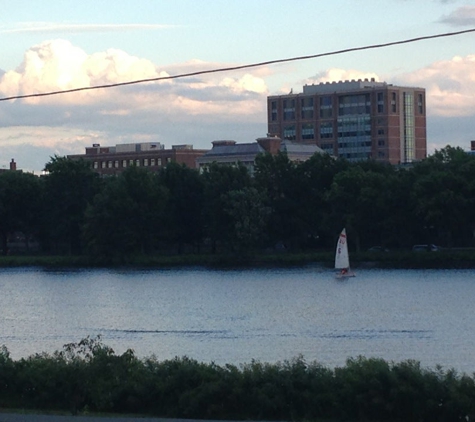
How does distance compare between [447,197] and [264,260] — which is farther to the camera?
[264,260]

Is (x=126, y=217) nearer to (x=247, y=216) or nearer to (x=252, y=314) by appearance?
(x=247, y=216)

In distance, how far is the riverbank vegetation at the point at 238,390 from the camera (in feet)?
75.0

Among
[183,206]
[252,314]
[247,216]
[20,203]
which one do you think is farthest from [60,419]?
[20,203]

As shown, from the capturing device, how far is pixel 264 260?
12288 cm

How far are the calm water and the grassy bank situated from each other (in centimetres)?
263

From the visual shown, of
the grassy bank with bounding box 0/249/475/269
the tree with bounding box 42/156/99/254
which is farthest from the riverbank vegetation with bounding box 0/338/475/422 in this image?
the tree with bounding box 42/156/99/254

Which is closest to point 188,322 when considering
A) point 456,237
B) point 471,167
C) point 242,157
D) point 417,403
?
point 417,403

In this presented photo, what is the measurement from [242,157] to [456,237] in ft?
239

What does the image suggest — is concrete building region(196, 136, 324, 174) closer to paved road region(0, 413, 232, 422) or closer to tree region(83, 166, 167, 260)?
tree region(83, 166, 167, 260)

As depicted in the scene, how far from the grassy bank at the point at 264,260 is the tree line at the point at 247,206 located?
1.39 meters

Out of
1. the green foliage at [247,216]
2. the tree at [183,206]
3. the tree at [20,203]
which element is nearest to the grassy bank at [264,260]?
the green foliage at [247,216]

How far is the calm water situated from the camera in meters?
50.7

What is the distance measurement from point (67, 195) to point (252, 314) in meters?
70.0

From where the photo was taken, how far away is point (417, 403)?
22719mm
